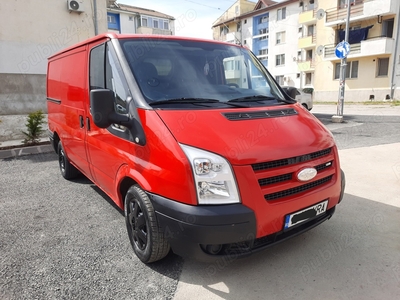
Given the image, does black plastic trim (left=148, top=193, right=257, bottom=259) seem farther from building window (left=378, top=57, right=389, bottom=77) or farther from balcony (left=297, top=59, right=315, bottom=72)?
balcony (left=297, top=59, right=315, bottom=72)

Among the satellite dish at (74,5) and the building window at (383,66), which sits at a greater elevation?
the satellite dish at (74,5)

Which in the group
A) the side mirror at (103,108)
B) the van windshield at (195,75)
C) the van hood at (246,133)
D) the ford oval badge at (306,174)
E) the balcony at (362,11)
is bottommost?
the ford oval badge at (306,174)

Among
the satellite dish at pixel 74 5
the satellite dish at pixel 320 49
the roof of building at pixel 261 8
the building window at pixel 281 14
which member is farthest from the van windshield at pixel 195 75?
the building window at pixel 281 14

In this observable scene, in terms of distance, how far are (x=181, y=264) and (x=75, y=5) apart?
9947 millimetres

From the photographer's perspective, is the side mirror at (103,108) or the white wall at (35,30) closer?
the side mirror at (103,108)

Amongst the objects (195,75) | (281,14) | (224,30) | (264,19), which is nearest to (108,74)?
(195,75)

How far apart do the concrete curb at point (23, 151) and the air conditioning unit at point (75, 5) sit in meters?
5.05

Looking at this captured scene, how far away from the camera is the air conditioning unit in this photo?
958 centimetres

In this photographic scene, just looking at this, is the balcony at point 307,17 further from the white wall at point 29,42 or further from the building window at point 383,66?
the white wall at point 29,42

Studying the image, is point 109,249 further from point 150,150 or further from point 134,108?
point 134,108

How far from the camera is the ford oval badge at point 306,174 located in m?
2.30

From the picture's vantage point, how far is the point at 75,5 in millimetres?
9648

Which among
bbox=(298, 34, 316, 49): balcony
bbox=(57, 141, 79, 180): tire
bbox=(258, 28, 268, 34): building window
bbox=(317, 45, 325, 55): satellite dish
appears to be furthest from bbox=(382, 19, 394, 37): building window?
bbox=(57, 141, 79, 180): tire

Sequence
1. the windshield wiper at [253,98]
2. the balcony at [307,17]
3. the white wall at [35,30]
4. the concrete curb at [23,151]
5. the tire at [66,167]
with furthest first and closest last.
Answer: the balcony at [307,17] → the white wall at [35,30] → the concrete curb at [23,151] → the tire at [66,167] → the windshield wiper at [253,98]
